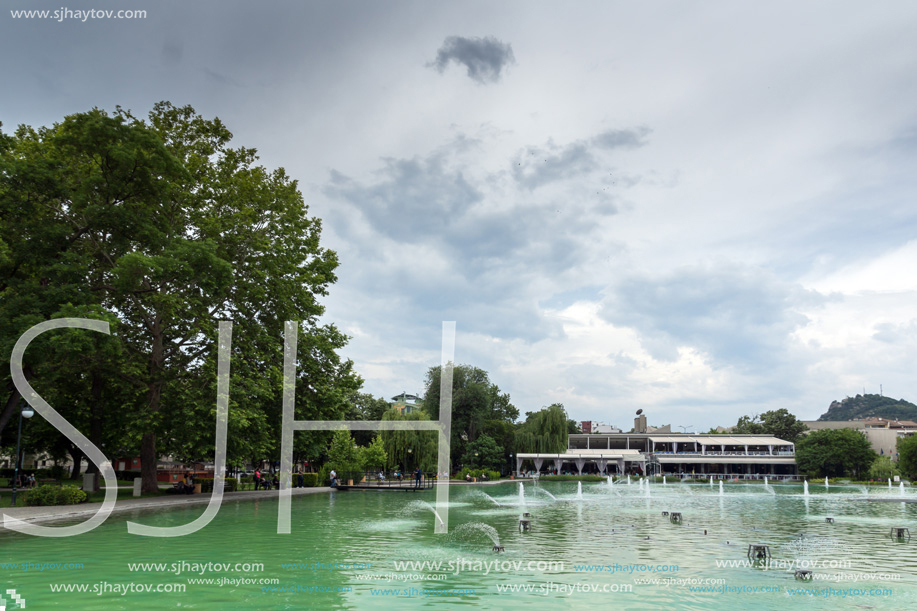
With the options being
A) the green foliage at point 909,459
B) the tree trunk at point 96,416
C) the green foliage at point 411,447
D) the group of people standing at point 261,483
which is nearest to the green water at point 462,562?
the tree trunk at point 96,416

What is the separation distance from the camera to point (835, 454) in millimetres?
75375

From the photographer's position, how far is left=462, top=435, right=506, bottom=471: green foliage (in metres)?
69.1

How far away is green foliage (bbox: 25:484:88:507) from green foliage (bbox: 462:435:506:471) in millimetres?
48591

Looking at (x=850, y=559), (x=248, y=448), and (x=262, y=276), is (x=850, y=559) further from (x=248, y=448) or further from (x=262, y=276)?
(x=262, y=276)

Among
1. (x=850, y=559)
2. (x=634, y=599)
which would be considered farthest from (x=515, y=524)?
(x=634, y=599)

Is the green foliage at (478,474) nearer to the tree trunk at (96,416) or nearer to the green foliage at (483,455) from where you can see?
the green foliage at (483,455)

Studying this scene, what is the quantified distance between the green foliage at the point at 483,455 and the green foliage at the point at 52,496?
4859 centimetres

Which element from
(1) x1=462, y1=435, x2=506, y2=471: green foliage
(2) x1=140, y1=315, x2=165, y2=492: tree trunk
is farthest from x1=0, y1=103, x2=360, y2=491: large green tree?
(1) x1=462, y1=435, x2=506, y2=471: green foliage

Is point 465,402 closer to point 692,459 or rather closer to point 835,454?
point 692,459

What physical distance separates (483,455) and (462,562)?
57151 mm

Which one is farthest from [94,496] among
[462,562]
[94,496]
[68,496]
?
[462,562]

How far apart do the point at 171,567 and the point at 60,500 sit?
14992 mm

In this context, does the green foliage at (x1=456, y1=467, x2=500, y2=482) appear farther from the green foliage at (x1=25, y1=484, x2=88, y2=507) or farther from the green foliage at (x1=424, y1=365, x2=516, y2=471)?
the green foliage at (x1=25, y1=484, x2=88, y2=507)

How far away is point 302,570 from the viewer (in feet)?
39.8
